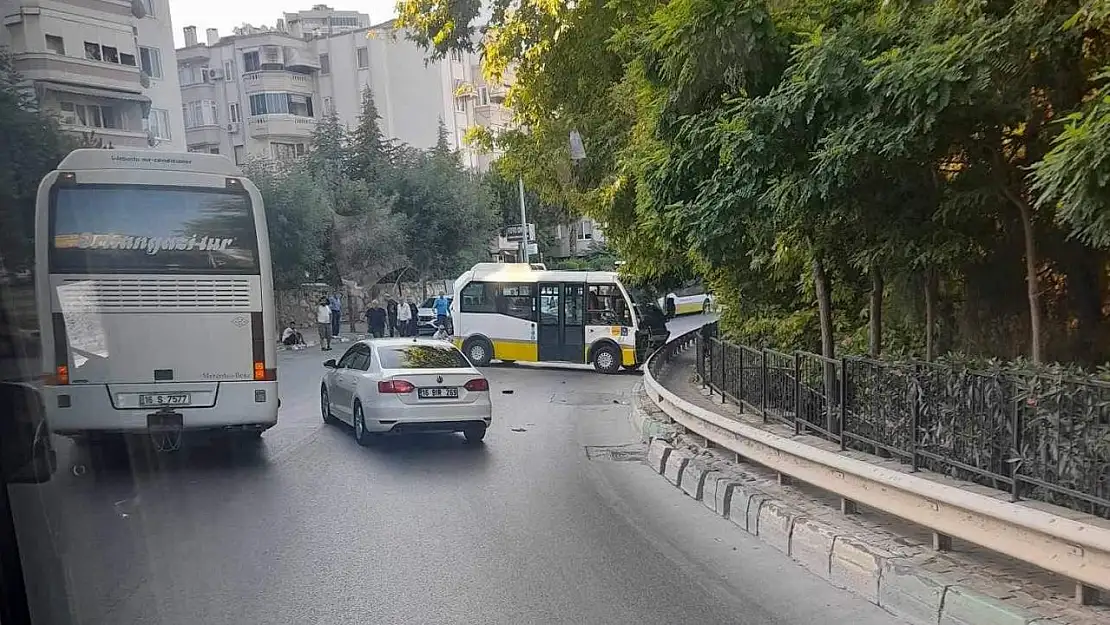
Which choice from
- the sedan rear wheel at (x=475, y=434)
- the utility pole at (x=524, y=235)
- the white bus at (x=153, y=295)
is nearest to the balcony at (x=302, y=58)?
the utility pole at (x=524, y=235)

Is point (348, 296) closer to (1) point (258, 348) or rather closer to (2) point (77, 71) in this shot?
(1) point (258, 348)

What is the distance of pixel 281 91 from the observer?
618 inches

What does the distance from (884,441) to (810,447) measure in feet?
1.88

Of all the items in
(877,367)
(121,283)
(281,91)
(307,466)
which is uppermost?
(281,91)

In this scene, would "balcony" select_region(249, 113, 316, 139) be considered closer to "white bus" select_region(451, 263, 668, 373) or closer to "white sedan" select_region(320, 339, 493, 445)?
"white sedan" select_region(320, 339, 493, 445)

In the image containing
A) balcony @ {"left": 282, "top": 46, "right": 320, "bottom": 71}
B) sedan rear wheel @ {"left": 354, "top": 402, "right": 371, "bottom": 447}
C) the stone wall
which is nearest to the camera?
sedan rear wheel @ {"left": 354, "top": 402, "right": 371, "bottom": 447}

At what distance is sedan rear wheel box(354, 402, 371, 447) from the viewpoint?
1101 centimetres

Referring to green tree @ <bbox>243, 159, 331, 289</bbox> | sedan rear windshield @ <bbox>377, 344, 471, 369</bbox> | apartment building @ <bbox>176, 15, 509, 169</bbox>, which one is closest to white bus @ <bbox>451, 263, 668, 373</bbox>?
apartment building @ <bbox>176, 15, 509, 169</bbox>

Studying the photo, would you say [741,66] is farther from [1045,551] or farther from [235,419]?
Result: [235,419]

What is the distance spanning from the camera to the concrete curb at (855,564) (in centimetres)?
452

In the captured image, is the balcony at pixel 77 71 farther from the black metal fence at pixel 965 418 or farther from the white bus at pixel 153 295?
the black metal fence at pixel 965 418

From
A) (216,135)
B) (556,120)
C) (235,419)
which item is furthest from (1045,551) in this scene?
(556,120)

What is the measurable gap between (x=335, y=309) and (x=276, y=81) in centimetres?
432

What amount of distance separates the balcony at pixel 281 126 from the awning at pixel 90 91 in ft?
15.8
